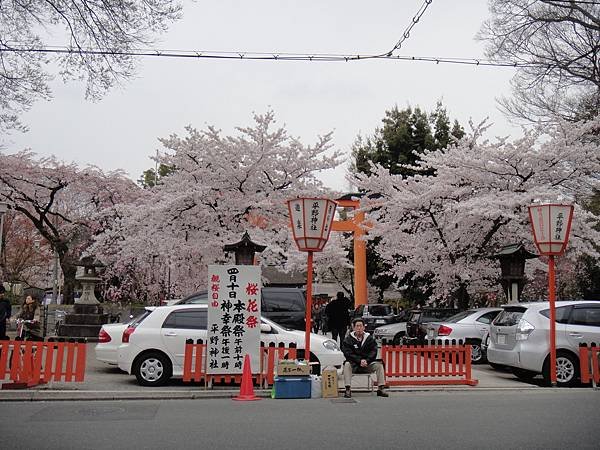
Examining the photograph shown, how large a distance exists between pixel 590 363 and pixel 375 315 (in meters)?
13.6

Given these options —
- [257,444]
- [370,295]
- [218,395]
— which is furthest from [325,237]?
[370,295]

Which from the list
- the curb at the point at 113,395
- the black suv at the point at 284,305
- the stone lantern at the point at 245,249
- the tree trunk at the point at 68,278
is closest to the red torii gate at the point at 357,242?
the stone lantern at the point at 245,249

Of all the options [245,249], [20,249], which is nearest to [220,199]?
[245,249]

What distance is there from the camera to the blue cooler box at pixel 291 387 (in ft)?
35.0

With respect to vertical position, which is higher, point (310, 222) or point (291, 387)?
point (310, 222)

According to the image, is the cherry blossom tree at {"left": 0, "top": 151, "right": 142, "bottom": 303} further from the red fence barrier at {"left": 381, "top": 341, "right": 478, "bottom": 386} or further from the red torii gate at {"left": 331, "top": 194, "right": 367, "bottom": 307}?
the red fence barrier at {"left": 381, "top": 341, "right": 478, "bottom": 386}

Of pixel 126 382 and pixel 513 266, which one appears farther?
pixel 513 266

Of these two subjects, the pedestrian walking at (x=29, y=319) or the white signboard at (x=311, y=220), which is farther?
the pedestrian walking at (x=29, y=319)

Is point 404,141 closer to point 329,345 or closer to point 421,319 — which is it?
point 421,319

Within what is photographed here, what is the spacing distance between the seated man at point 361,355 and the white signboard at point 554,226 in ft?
14.5

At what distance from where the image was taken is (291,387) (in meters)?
10.7

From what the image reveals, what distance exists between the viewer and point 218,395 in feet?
35.8

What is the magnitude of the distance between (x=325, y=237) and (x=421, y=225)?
1180 centimetres

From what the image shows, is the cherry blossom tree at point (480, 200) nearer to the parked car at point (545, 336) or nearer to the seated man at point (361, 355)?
the parked car at point (545, 336)
